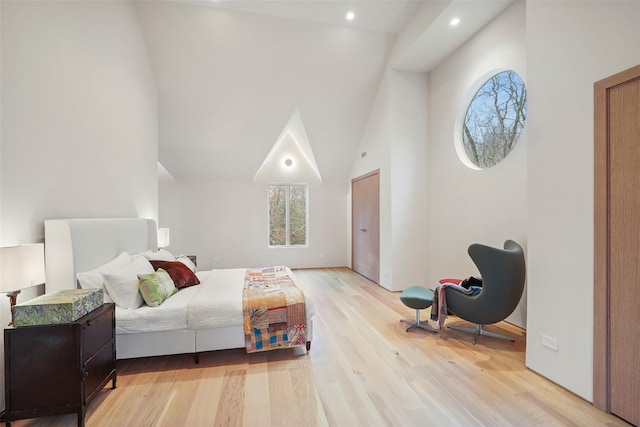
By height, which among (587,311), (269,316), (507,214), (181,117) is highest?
(181,117)

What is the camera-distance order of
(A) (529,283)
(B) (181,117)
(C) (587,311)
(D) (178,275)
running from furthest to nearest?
1. (B) (181,117)
2. (D) (178,275)
3. (A) (529,283)
4. (C) (587,311)

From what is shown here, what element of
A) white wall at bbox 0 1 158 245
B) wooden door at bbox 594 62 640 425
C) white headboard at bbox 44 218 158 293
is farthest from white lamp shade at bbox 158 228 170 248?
wooden door at bbox 594 62 640 425

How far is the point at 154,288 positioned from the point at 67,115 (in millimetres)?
1652

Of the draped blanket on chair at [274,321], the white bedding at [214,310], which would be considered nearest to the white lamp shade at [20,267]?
the white bedding at [214,310]

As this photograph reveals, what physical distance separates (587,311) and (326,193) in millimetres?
5421

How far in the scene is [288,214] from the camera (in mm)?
6824

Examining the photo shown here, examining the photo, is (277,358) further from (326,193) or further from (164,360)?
(326,193)

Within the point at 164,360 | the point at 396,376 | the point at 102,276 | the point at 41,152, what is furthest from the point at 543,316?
the point at 41,152

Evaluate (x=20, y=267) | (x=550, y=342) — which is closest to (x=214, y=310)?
(x=20, y=267)

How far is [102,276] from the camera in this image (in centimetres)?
235

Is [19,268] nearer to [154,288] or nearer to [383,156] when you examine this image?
[154,288]

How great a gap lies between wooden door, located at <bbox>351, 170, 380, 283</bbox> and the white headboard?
3.83 meters

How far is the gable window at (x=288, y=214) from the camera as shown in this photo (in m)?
6.76

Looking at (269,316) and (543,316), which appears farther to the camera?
(269,316)
